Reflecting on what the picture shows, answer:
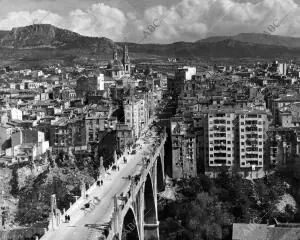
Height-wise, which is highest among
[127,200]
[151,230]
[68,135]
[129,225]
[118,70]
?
[118,70]

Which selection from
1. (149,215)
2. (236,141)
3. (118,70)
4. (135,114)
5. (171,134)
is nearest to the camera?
(149,215)

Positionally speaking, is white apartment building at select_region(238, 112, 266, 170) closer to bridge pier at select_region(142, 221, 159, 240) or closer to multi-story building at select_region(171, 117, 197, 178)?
multi-story building at select_region(171, 117, 197, 178)

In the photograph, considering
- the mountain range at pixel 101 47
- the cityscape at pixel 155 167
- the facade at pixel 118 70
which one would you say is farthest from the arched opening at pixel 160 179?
the mountain range at pixel 101 47

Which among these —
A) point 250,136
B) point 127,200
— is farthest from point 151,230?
point 127,200

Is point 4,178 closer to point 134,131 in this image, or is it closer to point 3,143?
point 3,143

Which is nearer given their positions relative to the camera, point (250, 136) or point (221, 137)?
point (250, 136)

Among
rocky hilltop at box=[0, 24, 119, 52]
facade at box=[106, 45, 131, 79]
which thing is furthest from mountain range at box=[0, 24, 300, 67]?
facade at box=[106, 45, 131, 79]

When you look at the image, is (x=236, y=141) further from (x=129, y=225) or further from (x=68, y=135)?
(x=129, y=225)
